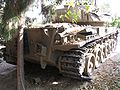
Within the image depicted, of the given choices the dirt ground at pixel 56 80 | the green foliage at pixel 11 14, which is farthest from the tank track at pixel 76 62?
the green foliage at pixel 11 14

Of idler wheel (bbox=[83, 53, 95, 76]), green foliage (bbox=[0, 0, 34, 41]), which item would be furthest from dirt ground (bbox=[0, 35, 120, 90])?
green foliage (bbox=[0, 0, 34, 41])

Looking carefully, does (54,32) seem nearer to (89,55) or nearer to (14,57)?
(89,55)

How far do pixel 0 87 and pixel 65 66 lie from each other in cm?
205

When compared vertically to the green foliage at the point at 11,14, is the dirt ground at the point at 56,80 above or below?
below

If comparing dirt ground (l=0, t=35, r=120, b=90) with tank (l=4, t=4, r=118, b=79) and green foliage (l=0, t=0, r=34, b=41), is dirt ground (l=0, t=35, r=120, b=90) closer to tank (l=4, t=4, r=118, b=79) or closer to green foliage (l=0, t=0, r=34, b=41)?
tank (l=4, t=4, r=118, b=79)

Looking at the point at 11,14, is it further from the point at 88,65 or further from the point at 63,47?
the point at 88,65

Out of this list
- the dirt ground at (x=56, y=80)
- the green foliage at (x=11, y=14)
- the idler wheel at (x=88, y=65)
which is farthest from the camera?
the idler wheel at (x=88, y=65)

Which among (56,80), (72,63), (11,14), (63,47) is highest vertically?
(11,14)

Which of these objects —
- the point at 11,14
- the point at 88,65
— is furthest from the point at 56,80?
the point at 11,14

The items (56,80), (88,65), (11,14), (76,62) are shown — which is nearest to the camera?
(11,14)

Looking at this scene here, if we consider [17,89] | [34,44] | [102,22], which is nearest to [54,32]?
[34,44]

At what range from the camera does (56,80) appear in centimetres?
767

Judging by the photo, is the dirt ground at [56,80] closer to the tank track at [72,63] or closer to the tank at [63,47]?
the tank at [63,47]

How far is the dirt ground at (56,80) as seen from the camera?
7023mm
